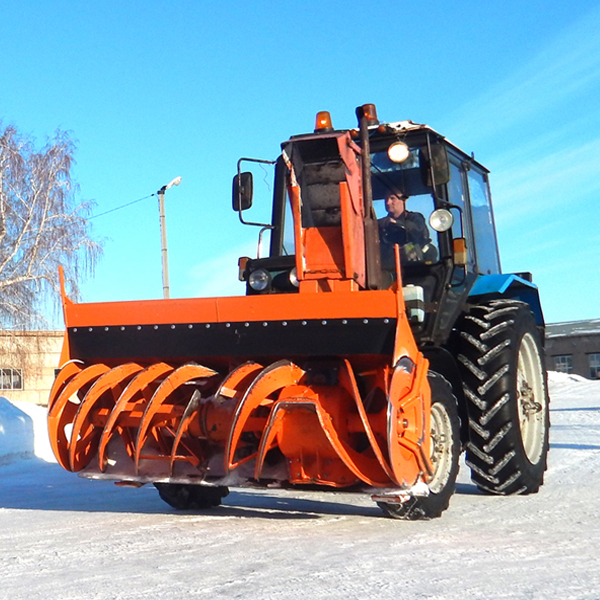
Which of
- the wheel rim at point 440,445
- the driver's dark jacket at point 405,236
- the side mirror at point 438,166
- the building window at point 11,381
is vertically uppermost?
the building window at point 11,381

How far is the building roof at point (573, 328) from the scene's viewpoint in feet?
165

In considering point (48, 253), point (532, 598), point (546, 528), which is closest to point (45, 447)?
point (546, 528)

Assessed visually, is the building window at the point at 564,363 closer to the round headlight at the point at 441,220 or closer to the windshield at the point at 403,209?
the windshield at the point at 403,209

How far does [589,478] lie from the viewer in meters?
6.71

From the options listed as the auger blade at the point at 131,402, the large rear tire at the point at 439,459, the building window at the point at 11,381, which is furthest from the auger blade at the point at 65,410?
the building window at the point at 11,381

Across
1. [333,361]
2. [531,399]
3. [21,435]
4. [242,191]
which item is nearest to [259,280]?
[242,191]

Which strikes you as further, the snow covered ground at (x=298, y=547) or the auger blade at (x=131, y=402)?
the auger blade at (x=131, y=402)

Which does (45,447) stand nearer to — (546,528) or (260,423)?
(260,423)

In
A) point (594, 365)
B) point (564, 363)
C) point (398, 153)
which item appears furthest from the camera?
point (564, 363)

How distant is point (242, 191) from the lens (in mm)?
6176

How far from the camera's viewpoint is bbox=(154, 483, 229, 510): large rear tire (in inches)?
225

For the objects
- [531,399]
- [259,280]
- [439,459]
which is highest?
[259,280]

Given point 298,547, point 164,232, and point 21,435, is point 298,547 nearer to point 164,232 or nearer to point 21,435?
point 21,435

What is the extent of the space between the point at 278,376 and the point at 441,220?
5.23ft
